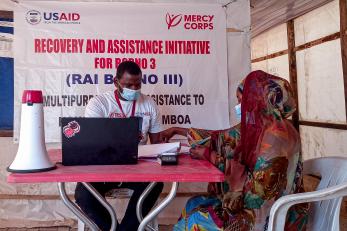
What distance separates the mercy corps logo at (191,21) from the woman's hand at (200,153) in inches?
74.1

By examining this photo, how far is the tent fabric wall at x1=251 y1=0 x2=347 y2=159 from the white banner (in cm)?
162

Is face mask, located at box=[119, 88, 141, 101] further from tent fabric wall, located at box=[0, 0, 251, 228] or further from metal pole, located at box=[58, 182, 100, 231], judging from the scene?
tent fabric wall, located at box=[0, 0, 251, 228]

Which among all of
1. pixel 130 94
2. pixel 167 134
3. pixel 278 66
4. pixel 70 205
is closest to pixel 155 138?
pixel 167 134

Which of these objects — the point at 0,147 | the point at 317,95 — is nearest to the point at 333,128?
the point at 317,95

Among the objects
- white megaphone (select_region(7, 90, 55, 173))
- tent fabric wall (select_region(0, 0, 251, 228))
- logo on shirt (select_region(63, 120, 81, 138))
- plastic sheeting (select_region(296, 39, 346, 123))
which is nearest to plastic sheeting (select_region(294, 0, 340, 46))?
plastic sheeting (select_region(296, 39, 346, 123))

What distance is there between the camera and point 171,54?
3350mm

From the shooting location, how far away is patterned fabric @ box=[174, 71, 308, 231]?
4.95ft

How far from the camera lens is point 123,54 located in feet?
10.9

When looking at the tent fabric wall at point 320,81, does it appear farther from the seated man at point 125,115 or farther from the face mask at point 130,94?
the face mask at point 130,94

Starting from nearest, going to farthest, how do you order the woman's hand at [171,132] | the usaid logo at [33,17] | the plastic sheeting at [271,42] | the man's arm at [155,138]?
the woman's hand at [171,132] < the man's arm at [155,138] < the usaid logo at [33,17] < the plastic sheeting at [271,42]

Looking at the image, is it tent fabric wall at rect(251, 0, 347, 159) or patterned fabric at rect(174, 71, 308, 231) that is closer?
patterned fabric at rect(174, 71, 308, 231)

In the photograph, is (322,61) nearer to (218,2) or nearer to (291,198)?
(218,2)

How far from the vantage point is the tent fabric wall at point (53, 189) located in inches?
131

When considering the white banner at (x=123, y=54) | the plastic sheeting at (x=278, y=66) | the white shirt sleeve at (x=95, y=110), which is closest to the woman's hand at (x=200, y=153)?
the white shirt sleeve at (x=95, y=110)
